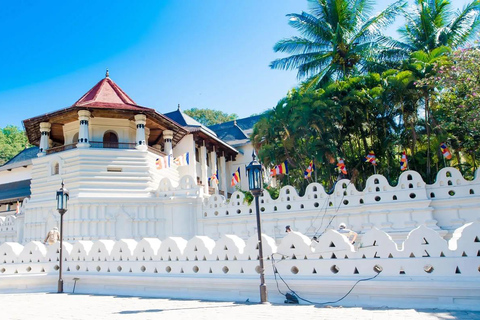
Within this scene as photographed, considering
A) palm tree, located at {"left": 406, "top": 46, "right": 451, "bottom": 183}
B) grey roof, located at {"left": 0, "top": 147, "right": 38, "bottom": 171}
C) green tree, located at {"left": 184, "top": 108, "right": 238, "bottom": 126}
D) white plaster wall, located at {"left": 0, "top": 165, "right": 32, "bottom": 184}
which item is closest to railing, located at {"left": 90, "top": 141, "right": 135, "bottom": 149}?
palm tree, located at {"left": 406, "top": 46, "right": 451, "bottom": 183}

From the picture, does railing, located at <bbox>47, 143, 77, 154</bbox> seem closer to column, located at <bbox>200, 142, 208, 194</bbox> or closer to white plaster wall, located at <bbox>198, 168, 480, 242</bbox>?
white plaster wall, located at <bbox>198, 168, 480, 242</bbox>

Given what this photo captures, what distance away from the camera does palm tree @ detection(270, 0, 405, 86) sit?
19156mm

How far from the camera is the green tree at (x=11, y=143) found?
48125 mm

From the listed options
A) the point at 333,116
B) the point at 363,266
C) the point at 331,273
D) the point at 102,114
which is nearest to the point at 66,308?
the point at 331,273

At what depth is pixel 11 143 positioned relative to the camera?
174ft

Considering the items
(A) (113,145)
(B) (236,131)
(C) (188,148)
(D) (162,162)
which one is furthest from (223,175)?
(D) (162,162)

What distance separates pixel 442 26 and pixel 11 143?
54.6 meters

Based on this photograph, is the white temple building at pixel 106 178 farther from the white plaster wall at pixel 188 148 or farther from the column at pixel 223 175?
the column at pixel 223 175

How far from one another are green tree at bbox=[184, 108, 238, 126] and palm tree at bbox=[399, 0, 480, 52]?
128ft

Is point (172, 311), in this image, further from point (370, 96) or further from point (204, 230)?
point (370, 96)

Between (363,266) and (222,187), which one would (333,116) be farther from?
(222,187)

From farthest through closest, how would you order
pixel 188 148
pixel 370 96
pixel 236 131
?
pixel 236 131 < pixel 188 148 < pixel 370 96

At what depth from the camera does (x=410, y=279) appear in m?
6.24

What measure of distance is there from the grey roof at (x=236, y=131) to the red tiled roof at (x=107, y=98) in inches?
561
